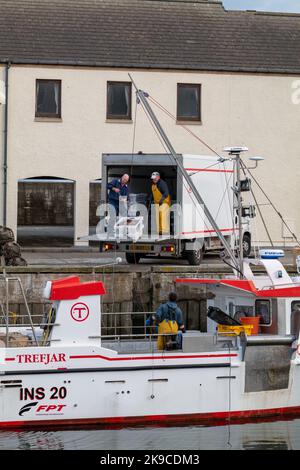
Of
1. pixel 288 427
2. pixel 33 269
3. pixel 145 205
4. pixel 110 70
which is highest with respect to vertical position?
pixel 110 70

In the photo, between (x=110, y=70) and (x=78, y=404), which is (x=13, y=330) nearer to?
(x=78, y=404)

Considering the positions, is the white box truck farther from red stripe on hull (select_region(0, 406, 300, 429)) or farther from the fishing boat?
red stripe on hull (select_region(0, 406, 300, 429))

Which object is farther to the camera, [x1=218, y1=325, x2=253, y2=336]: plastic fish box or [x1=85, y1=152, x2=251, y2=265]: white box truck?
[x1=85, y1=152, x2=251, y2=265]: white box truck

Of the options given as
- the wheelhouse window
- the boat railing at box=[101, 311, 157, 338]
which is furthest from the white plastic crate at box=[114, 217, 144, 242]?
the wheelhouse window

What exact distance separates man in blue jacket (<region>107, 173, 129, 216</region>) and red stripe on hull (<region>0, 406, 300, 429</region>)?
940 cm

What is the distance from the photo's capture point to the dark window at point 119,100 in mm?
33656

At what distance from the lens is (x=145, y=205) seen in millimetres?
25938

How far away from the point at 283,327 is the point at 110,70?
1775 cm

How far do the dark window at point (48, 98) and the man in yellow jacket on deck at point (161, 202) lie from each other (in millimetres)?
8963

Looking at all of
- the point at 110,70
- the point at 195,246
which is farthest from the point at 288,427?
the point at 110,70

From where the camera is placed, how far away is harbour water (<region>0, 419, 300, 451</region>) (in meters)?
15.5

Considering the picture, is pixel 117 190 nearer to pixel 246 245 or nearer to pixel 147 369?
pixel 246 245

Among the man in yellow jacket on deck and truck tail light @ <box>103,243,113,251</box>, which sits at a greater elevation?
the man in yellow jacket on deck

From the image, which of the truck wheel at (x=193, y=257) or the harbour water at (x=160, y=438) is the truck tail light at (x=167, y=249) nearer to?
the truck wheel at (x=193, y=257)
